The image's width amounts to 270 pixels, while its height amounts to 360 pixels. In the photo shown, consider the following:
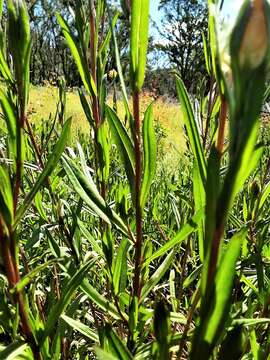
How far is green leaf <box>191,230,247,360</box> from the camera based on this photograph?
21 centimetres

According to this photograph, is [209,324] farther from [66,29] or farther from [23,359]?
[66,29]

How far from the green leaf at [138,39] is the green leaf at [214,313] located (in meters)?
0.20

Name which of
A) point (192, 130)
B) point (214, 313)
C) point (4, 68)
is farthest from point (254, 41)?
point (4, 68)

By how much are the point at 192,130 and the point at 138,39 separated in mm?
95

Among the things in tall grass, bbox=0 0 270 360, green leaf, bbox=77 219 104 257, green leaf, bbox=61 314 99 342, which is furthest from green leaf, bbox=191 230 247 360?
green leaf, bbox=77 219 104 257

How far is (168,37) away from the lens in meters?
24.8

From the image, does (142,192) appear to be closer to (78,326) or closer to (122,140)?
(122,140)

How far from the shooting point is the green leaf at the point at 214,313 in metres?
0.21

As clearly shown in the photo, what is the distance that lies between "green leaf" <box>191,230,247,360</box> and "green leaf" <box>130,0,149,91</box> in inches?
8.0

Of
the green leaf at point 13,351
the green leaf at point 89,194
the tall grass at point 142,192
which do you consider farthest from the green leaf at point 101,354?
the green leaf at point 89,194

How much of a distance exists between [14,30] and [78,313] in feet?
1.53

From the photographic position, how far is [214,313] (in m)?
0.21

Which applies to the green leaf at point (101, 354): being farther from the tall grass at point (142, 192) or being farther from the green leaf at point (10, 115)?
the green leaf at point (10, 115)

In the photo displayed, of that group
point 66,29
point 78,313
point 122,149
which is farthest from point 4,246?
point 78,313
